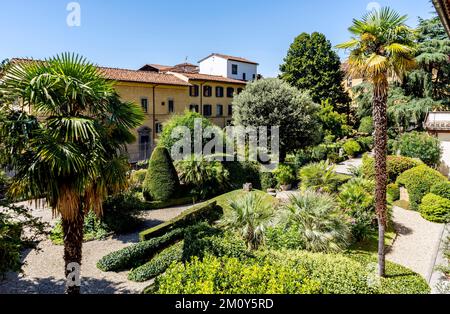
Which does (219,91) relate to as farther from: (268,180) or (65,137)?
(65,137)

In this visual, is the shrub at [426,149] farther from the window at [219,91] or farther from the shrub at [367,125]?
the window at [219,91]

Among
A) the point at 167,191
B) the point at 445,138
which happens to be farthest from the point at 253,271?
the point at 445,138

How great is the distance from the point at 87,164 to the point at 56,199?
41.0 inches

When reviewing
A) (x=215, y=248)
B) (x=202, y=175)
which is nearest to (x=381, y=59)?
(x=215, y=248)

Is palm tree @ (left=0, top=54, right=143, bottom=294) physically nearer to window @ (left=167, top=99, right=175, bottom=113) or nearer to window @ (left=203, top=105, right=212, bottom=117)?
window @ (left=167, top=99, right=175, bottom=113)

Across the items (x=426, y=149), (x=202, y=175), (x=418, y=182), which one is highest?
(x=426, y=149)

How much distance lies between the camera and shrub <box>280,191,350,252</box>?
11344 mm

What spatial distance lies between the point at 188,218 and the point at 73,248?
7.94m

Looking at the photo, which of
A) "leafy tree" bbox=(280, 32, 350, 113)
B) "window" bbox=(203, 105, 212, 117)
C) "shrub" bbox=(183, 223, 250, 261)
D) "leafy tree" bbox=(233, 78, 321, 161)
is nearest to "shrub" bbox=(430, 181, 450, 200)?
"leafy tree" bbox=(233, 78, 321, 161)

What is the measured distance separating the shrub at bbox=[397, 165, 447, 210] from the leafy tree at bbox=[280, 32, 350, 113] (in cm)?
2371

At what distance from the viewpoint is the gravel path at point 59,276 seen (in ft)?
33.1

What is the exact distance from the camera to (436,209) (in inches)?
635

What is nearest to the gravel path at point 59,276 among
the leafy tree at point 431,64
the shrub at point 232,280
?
the shrub at point 232,280

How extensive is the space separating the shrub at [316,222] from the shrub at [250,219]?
2.96ft
